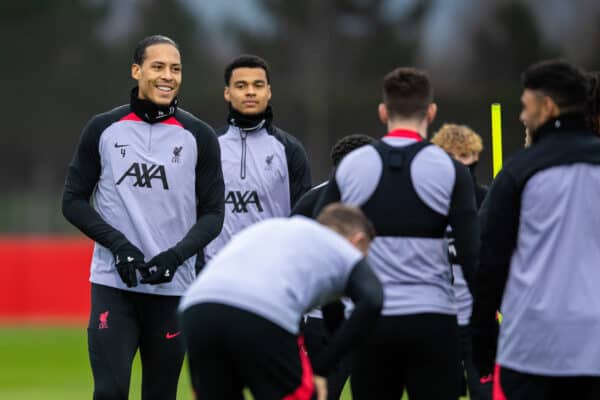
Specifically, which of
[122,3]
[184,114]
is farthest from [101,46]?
[184,114]

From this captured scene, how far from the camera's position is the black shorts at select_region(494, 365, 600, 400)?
487 centimetres

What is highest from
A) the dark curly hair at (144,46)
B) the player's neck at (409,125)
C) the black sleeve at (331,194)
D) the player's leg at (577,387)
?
the dark curly hair at (144,46)

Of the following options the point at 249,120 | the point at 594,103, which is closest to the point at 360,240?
the point at 594,103

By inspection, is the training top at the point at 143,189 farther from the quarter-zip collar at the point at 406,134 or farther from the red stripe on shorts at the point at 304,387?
the red stripe on shorts at the point at 304,387

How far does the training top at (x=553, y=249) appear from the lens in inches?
191

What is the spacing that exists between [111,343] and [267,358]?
206 cm

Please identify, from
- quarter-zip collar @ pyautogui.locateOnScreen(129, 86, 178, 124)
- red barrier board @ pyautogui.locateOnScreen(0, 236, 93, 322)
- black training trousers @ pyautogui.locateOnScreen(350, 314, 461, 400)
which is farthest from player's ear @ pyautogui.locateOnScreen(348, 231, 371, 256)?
red barrier board @ pyautogui.locateOnScreen(0, 236, 93, 322)

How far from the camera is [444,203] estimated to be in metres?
5.43

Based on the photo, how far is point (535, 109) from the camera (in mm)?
5066

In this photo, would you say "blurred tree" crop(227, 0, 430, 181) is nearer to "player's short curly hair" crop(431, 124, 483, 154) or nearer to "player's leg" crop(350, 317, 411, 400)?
"player's short curly hair" crop(431, 124, 483, 154)

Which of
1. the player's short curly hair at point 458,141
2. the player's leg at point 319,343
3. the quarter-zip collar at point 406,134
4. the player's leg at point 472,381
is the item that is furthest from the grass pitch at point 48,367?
the quarter-zip collar at point 406,134

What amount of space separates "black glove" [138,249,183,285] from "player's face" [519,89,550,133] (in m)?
2.17

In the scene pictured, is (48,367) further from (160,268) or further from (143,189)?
(160,268)

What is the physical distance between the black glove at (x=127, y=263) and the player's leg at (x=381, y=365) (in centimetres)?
144
